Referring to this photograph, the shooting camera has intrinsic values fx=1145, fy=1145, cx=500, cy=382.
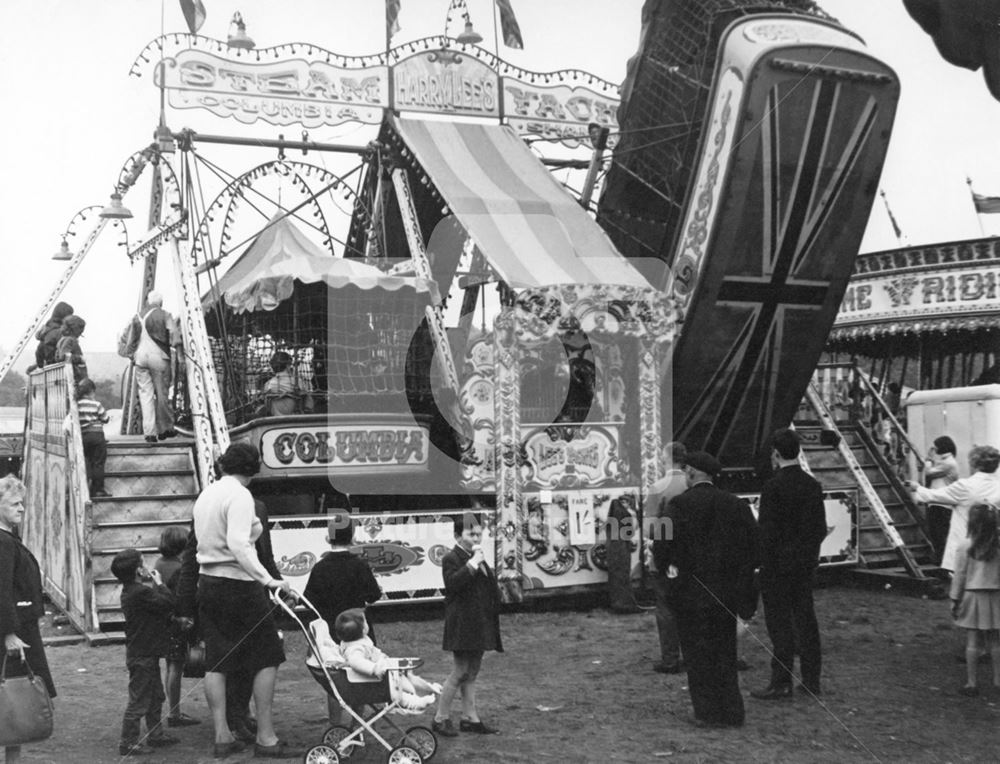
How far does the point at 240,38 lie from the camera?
1556cm

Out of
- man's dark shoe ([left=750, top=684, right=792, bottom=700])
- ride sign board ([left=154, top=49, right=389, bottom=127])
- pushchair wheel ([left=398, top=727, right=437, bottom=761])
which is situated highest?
ride sign board ([left=154, top=49, right=389, bottom=127])

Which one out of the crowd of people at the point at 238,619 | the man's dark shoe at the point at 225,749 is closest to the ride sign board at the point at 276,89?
the crowd of people at the point at 238,619

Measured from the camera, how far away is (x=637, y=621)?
11.9m

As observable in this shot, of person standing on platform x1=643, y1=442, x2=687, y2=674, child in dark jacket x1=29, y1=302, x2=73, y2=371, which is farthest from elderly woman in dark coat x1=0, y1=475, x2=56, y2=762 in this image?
child in dark jacket x1=29, y1=302, x2=73, y2=371

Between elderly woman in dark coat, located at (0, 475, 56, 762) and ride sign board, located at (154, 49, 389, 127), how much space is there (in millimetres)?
9945

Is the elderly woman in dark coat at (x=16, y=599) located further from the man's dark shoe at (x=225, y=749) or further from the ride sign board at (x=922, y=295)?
the ride sign board at (x=922, y=295)

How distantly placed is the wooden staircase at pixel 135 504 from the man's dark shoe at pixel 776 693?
6015mm

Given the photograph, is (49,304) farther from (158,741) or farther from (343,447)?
(158,741)

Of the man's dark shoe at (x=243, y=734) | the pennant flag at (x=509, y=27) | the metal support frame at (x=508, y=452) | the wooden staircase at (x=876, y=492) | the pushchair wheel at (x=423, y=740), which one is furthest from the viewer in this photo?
the pennant flag at (x=509, y=27)

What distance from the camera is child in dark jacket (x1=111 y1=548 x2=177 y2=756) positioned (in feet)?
23.1

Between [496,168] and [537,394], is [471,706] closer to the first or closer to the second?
[537,394]

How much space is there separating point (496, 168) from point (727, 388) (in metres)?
4.77

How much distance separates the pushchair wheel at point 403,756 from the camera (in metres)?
6.24

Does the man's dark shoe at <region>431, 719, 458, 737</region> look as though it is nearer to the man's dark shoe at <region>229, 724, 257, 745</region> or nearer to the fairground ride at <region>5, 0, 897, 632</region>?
the man's dark shoe at <region>229, 724, 257, 745</region>
